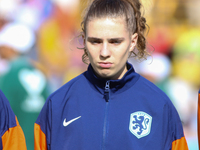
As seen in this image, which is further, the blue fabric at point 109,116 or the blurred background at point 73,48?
the blurred background at point 73,48

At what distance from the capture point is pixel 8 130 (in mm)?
2527

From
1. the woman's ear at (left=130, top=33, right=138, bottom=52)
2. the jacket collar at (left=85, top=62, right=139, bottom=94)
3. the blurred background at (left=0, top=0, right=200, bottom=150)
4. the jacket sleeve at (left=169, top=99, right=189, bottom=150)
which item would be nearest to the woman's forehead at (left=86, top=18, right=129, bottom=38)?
the woman's ear at (left=130, top=33, right=138, bottom=52)

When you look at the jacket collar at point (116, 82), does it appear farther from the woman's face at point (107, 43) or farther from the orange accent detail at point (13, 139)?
the orange accent detail at point (13, 139)

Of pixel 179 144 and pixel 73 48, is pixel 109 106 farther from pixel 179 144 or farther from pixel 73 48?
pixel 73 48

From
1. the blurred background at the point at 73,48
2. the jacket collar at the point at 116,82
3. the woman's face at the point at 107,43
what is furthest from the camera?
the blurred background at the point at 73,48

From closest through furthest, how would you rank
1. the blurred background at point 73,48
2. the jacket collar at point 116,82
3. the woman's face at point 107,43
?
the woman's face at point 107,43, the jacket collar at point 116,82, the blurred background at point 73,48

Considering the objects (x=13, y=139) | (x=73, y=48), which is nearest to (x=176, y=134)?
(x=13, y=139)

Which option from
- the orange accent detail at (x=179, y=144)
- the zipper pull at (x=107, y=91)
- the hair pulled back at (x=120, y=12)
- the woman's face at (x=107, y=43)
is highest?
the hair pulled back at (x=120, y=12)

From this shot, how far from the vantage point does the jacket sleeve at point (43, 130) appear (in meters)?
2.57

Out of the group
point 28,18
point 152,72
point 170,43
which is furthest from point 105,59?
point 170,43

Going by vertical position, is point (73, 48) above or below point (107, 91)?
above

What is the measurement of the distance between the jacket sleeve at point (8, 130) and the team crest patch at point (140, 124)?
825mm

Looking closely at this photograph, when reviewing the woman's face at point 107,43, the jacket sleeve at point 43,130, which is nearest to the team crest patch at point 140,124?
the woman's face at point 107,43

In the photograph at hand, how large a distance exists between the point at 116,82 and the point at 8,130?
2.77 ft
